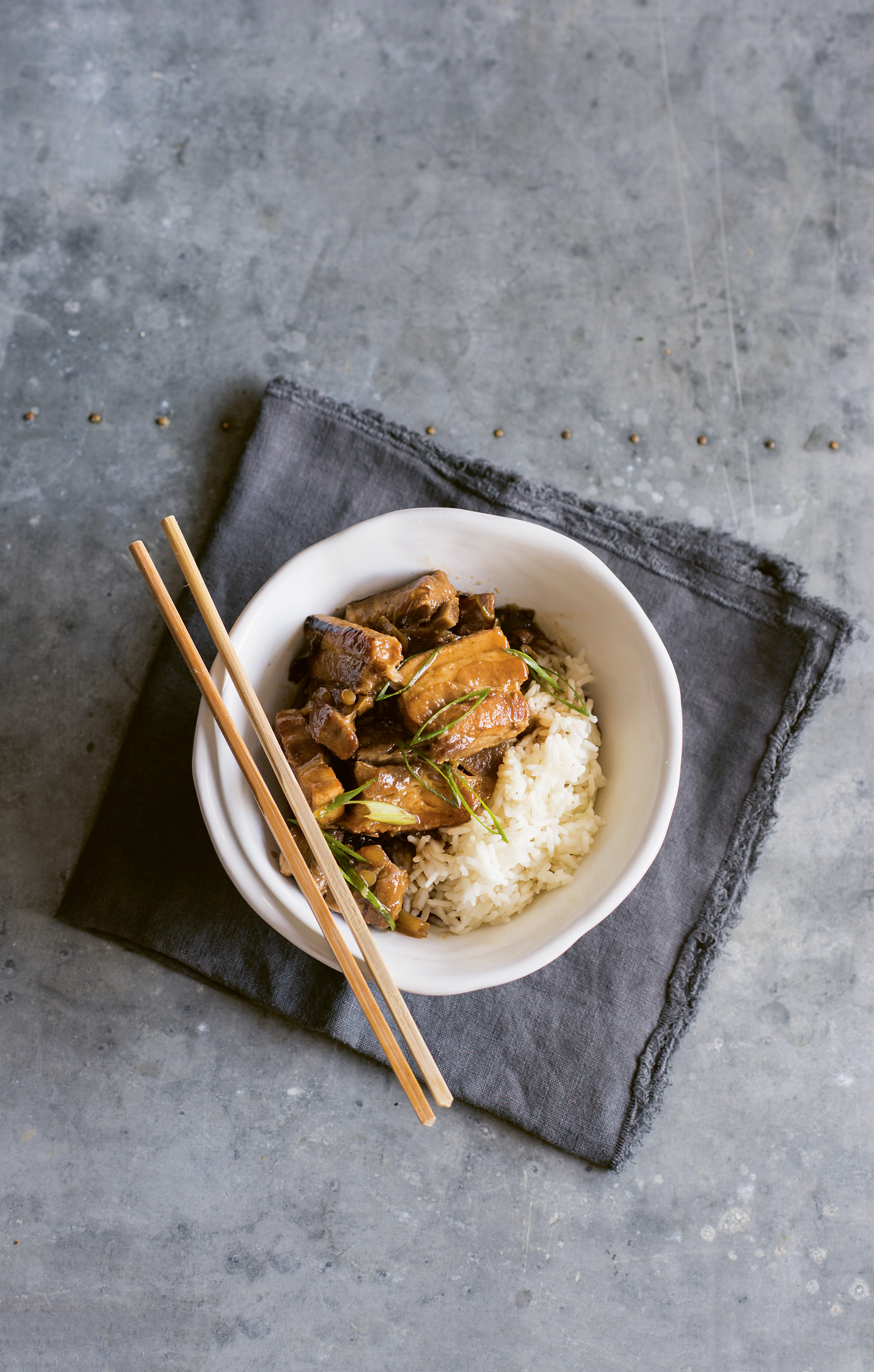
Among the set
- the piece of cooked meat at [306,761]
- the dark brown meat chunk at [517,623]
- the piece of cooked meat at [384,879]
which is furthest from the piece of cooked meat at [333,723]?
the dark brown meat chunk at [517,623]

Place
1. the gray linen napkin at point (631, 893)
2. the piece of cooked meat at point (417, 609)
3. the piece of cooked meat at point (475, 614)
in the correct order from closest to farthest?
the piece of cooked meat at point (417, 609), the piece of cooked meat at point (475, 614), the gray linen napkin at point (631, 893)

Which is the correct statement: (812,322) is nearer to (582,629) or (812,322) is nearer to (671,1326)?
(582,629)

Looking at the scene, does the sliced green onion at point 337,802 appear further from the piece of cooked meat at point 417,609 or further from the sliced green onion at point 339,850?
the piece of cooked meat at point 417,609

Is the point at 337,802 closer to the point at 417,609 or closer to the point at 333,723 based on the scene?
the point at 333,723

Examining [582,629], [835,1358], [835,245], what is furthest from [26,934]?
[835,245]

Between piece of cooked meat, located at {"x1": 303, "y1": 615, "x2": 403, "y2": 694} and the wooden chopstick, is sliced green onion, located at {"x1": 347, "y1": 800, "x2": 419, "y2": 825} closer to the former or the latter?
the wooden chopstick

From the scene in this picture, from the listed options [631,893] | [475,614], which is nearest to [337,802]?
[475,614]

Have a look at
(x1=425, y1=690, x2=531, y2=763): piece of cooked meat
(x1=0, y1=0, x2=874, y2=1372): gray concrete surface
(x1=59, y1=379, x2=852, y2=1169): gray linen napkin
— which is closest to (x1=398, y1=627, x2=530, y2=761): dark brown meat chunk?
(x1=425, y1=690, x2=531, y2=763): piece of cooked meat
